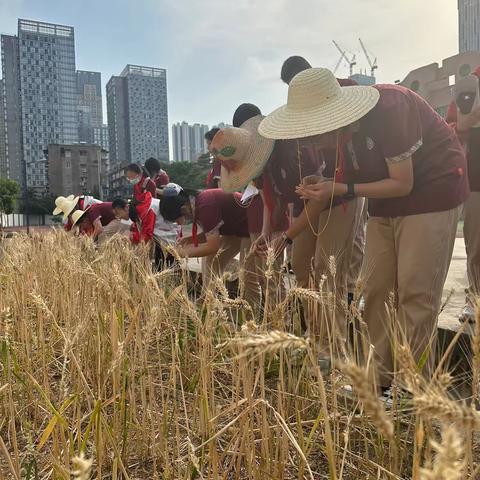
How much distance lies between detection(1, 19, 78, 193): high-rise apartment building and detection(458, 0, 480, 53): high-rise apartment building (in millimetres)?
45965

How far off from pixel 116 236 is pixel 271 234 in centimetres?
95

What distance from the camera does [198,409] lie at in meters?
1.32

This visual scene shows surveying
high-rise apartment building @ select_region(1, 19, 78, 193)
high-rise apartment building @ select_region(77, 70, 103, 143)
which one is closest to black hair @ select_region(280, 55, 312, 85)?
high-rise apartment building @ select_region(1, 19, 78, 193)

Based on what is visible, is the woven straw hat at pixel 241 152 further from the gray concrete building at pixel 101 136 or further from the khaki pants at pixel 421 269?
the gray concrete building at pixel 101 136

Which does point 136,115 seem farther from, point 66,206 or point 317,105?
point 317,105

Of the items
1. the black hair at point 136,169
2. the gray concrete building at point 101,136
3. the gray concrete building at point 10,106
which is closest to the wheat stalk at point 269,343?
the black hair at point 136,169

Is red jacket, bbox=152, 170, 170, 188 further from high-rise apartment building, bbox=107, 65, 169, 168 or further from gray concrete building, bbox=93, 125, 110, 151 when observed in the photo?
gray concrete building, bbox=93, 125, 110, 151

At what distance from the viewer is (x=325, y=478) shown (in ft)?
3.65

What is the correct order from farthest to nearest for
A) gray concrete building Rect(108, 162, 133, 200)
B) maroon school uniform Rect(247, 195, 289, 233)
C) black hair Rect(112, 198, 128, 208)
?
gray concrete building Rect(108, 162, 133, 200), black hair Rect(112, 198, 128, 208), maroon school uniform Rect(247, 195, 289, 233)

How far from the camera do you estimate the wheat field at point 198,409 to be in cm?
74

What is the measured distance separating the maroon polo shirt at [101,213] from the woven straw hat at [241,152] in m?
3.38

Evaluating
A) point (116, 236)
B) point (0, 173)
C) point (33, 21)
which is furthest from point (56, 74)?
point (116, 236)

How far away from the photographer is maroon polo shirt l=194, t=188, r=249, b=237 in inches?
111

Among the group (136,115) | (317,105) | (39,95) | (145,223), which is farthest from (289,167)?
(136,115)
